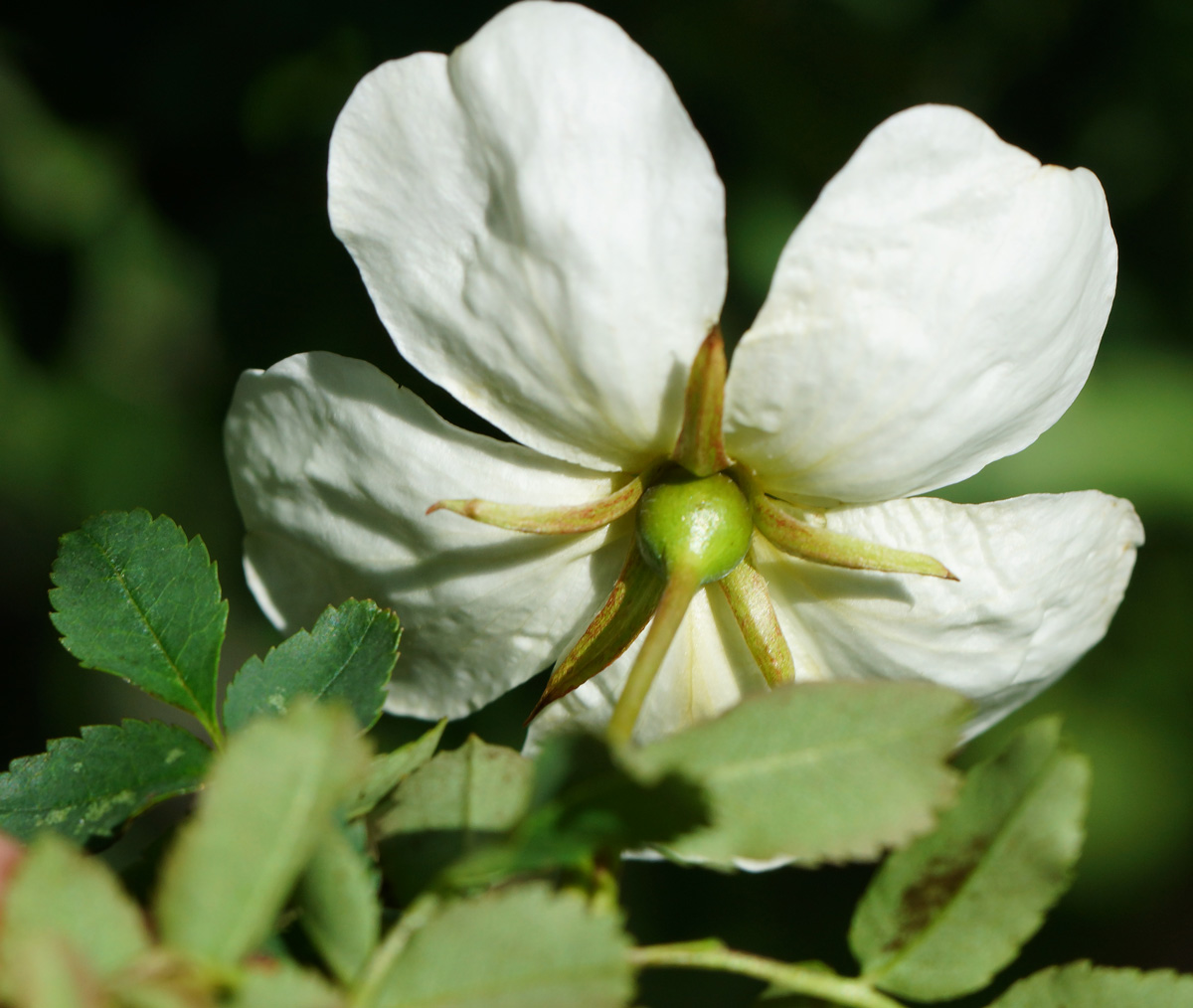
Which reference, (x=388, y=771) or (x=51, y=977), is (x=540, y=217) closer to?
(x=388, y=771)

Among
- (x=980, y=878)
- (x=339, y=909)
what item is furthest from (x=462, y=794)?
(x=980, y=878)

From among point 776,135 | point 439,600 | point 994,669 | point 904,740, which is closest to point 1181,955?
point 776,135

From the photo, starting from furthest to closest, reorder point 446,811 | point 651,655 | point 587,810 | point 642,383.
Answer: point 642,383
point 651,655
point 446,811
point 587,810

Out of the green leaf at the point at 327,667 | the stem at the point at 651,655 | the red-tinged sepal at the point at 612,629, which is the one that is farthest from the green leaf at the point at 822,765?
the red-tinged sepal at the point at 612,629

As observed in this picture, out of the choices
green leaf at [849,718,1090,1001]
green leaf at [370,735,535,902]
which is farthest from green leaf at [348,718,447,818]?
green leaf at [849,718,1090,1001]

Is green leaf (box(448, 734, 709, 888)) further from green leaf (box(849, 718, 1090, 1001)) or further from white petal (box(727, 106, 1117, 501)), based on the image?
white petal (box(727, 106, 1117, 501))

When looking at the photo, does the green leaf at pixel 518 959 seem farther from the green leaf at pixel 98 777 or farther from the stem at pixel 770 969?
the green leaf at pixel 98 777

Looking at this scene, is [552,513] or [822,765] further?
[552,513]

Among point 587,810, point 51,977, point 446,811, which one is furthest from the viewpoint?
point 446,811
